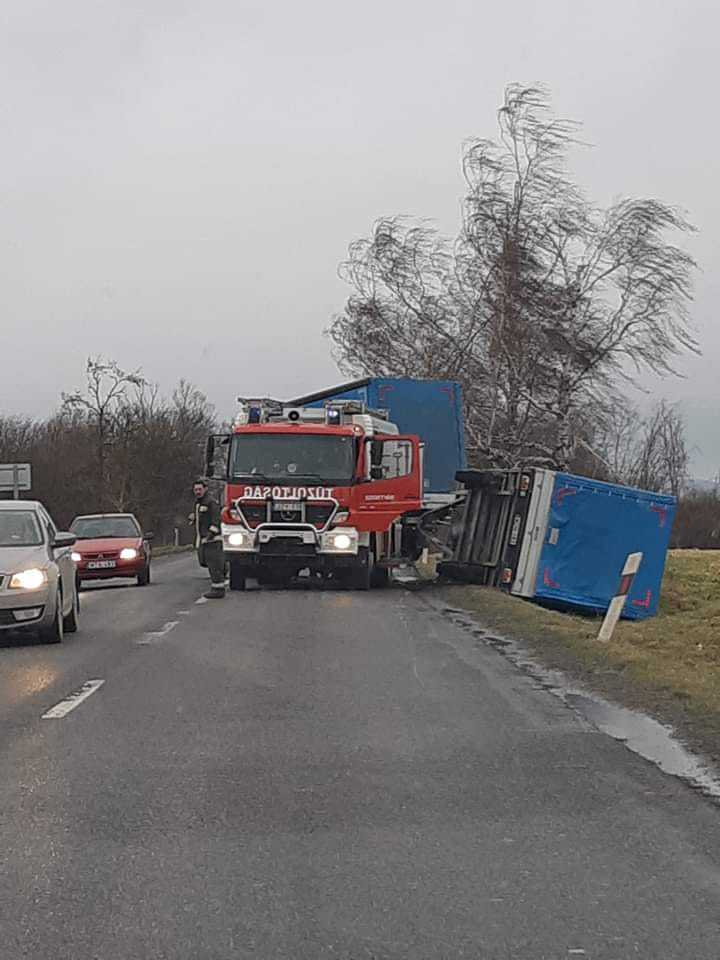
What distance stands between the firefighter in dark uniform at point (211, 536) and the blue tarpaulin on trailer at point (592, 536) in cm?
511

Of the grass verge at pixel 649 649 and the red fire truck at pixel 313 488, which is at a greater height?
the red fire truck at pixel 313 488

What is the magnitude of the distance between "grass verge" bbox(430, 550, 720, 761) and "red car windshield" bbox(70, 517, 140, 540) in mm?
7103

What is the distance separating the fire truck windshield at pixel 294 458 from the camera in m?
23.3

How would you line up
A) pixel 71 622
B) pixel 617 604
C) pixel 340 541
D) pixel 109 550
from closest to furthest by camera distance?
1. pixel 617 604
2. pixel 71 622
3. pixel 340 541
4. pixel 109 550

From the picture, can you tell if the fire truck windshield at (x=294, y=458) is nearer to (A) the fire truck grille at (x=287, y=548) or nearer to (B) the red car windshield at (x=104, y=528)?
(A) the fire truck grille at (x=287, y=548)

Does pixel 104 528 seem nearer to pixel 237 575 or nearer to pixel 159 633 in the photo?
pixel 237 575

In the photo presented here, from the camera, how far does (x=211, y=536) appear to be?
22.8 m

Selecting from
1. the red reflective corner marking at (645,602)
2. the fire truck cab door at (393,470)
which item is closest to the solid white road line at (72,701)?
the fire truck cab door at (393,470)

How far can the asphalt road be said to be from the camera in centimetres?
525

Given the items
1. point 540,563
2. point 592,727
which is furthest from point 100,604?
point 592,727

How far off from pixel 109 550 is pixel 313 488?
5.96m

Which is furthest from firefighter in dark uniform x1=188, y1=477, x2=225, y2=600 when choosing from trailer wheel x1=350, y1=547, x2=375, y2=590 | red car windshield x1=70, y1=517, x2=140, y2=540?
red car windshield x1=70, y1=517, x2=140, y2=540

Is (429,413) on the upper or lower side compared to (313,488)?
upper

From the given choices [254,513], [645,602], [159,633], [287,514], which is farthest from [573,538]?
[159,633]
